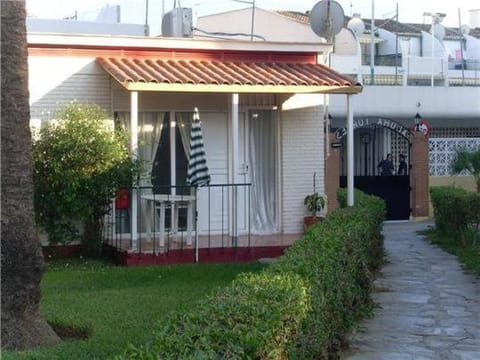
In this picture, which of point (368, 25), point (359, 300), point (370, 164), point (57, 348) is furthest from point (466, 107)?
point (57, 348)

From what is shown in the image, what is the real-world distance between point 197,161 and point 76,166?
178 centimetres

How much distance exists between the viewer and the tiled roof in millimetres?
13305

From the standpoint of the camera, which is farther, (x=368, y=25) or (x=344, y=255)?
(x=368, y=25)

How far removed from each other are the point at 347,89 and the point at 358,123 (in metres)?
7.91

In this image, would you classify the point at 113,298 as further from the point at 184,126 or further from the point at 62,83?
the point at 184,126

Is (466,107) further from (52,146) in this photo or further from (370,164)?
(52,146)

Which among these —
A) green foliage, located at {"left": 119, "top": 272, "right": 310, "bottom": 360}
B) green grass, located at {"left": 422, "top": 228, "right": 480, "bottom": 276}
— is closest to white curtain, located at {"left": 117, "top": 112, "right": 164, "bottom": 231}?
green grass, located at {"left": 422, "top": 228, "right": 480, "bottom": 276}

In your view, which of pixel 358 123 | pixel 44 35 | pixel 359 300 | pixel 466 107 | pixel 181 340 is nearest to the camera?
pixel 181 340

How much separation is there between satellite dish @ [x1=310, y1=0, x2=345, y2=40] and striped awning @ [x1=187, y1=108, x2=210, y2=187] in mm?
3984

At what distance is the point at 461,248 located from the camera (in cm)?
1562

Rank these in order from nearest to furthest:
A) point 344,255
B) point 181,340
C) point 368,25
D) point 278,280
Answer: point 181,340 < point 278,280 < point 344,255 < point 368,25

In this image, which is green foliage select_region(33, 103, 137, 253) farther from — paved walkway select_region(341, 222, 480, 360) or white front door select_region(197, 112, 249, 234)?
paved walkway select_region(341, 222, 480, 360)

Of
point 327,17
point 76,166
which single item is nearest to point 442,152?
point 327,17

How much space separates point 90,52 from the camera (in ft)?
46.6
